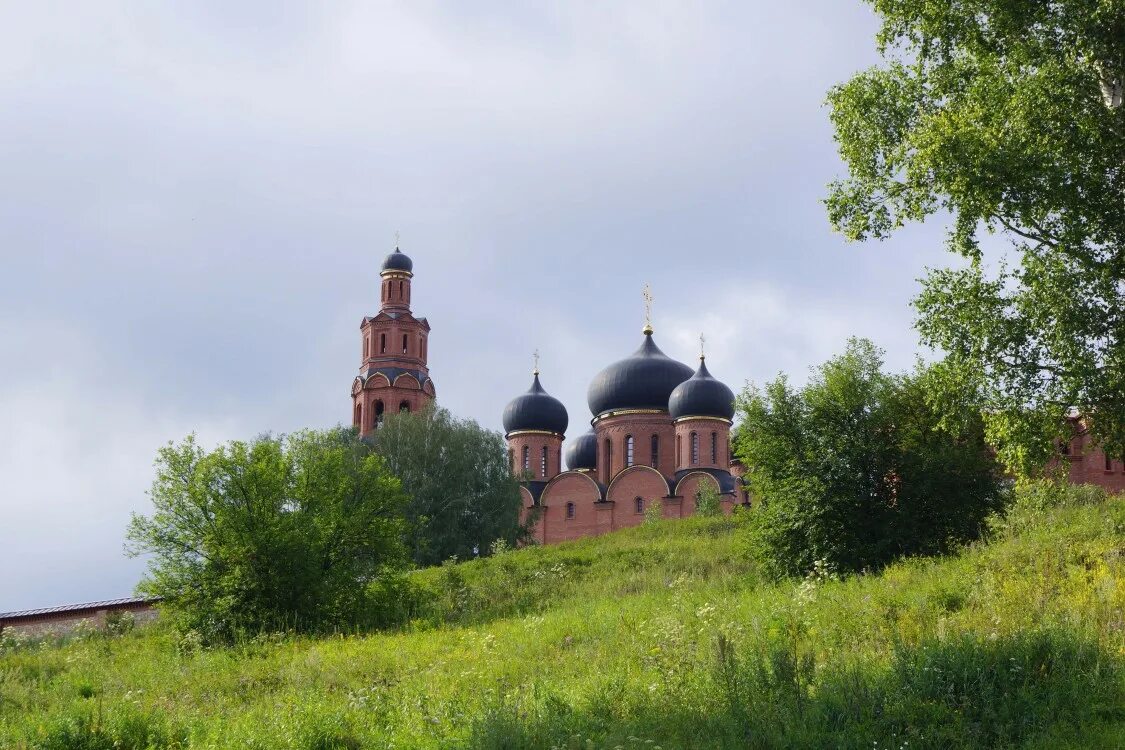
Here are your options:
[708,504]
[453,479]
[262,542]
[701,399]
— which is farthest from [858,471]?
[701,399]

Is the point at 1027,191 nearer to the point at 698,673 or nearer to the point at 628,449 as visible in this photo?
the point at 698,673

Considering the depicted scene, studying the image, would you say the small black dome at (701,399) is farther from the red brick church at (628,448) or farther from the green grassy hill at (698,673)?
the green grassy hill at (698,673)

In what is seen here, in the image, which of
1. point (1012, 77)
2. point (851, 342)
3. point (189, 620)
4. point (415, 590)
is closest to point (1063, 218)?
point (1012, 77)

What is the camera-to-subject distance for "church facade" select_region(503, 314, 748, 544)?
2084 inches

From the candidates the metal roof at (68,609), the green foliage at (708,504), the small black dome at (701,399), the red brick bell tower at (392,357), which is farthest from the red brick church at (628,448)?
the metal roof at (68,609)

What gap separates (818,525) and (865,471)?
119cm

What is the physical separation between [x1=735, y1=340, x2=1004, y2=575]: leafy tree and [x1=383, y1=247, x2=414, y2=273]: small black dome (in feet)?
136

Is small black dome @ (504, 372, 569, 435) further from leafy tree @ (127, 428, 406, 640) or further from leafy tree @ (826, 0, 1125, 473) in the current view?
leafy tree @ (826, 0, 1125, 473)

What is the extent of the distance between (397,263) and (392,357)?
5193 millimetres

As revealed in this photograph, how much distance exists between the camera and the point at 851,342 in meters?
19.6

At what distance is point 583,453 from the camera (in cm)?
6084

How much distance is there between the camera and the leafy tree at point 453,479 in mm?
44906

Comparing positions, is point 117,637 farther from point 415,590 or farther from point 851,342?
point 851,342

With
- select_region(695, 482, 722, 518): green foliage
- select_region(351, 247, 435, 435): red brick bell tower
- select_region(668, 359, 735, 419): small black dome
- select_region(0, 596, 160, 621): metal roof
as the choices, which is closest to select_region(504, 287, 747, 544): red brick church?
select_region(668, 359, 735, 419): small black dome
